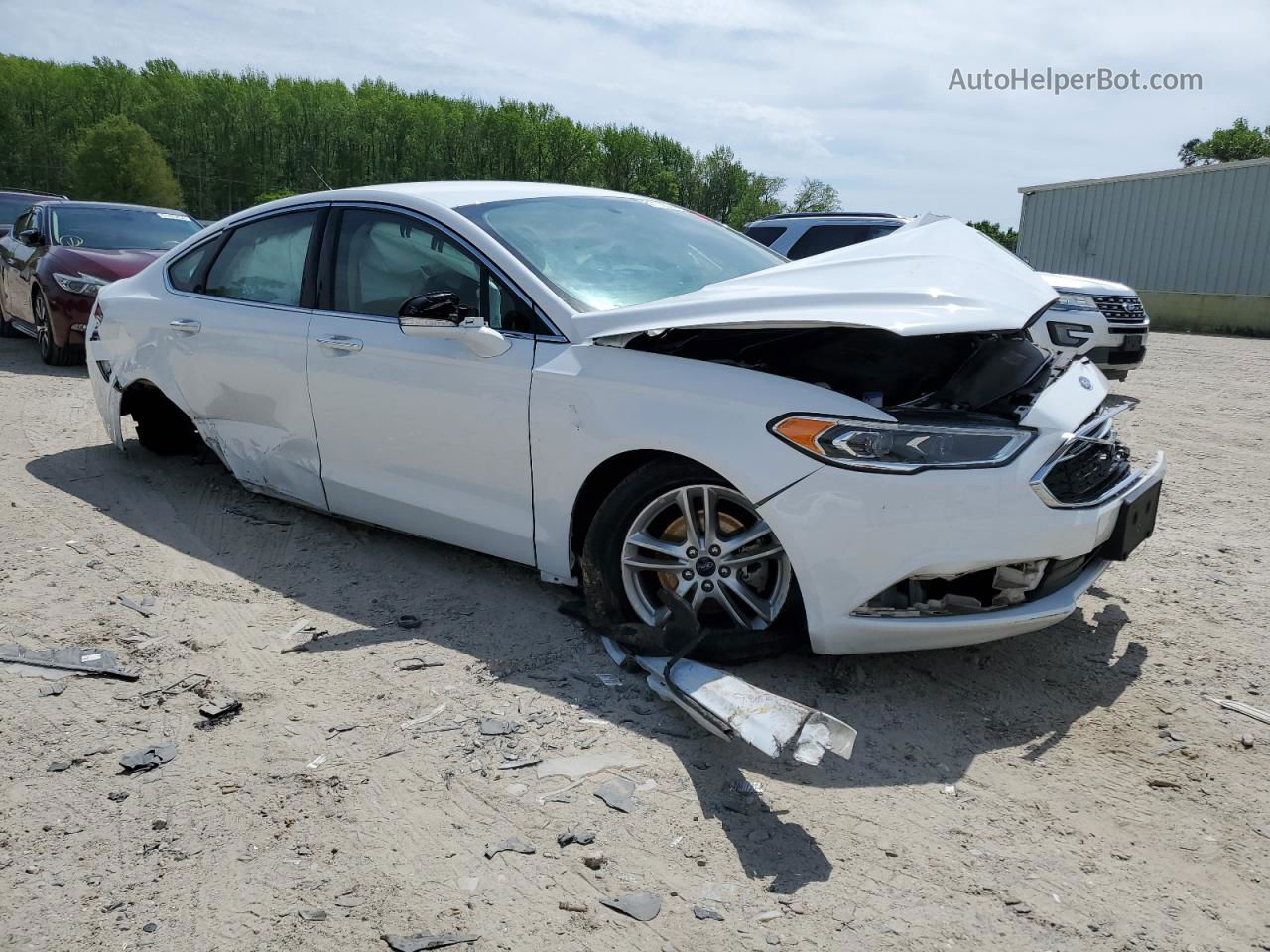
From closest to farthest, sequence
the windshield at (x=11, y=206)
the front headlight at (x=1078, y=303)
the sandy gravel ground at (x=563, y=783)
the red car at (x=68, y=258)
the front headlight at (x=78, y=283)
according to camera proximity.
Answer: the sandy gravel ground at (x=563, y=783) < the front headlight at (x=78, y=283) < the red car at (x=68, y=258) < the front headlight at (x=1078, y=303) < the windshield at (x=11, y=206)

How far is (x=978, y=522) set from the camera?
296 cm

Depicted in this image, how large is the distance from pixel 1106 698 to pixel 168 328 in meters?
4.67

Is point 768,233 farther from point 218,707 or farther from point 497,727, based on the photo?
point 218,707

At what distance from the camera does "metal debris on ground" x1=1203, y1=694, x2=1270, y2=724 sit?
3.21m

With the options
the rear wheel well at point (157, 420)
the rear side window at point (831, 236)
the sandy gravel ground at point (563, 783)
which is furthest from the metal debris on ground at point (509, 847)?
the rear side window at point (831, 236)

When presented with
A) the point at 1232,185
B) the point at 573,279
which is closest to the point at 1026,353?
the point at 573,279

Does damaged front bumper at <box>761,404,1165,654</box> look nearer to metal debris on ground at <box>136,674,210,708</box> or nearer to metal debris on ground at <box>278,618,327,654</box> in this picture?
metal debris on ground at <box>278,618,327,654</box>

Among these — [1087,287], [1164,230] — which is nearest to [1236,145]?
[1164,230]

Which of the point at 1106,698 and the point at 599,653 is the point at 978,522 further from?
the point at 599,653

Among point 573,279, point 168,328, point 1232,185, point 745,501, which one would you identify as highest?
point 1232,185

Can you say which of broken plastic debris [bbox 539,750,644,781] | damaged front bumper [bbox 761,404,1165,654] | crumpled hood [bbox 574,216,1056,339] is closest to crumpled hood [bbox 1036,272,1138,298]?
crumpled hood [bbox 574,216,1056,339]

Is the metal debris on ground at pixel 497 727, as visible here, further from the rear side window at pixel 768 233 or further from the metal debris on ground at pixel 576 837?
the rear side window at pixel 768 233

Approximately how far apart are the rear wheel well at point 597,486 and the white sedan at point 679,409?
0.01 meters

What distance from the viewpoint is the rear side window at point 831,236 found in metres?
10.6
